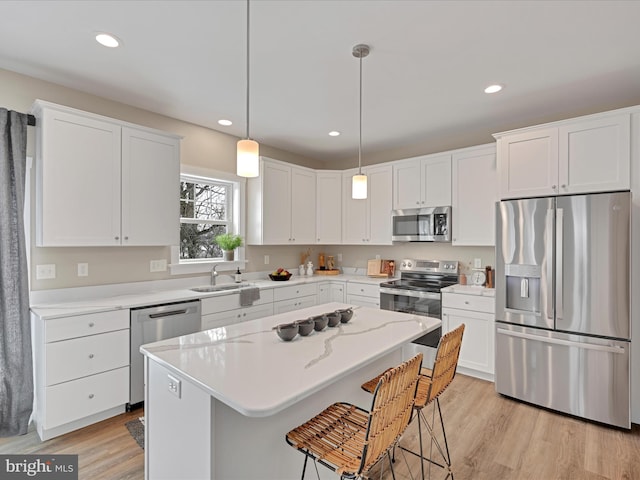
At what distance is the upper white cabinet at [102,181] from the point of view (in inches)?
99.3

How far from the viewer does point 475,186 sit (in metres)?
3.72

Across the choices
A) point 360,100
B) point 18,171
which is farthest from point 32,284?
point 360,100

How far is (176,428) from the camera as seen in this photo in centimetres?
146

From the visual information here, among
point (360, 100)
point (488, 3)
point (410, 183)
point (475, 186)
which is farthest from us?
point (410, 183)

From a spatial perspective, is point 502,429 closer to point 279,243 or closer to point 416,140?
point 279,243

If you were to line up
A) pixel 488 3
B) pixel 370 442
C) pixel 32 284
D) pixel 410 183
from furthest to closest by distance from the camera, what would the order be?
pixel 410 183
pixel 32 284
pixel 488 3
pixel 370 442

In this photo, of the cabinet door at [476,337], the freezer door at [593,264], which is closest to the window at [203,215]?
the cabinet door at [476,337]

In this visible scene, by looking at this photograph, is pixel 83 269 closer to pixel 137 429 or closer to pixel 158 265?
pixel 158 265

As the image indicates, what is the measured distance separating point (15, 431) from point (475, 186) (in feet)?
15.3

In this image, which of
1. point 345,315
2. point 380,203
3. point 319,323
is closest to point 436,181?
point 380,203

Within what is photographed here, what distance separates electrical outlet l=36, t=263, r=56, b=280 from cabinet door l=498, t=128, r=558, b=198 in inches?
160

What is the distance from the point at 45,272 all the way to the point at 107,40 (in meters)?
1.87

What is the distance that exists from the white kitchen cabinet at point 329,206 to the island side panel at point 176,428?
11.2 ft

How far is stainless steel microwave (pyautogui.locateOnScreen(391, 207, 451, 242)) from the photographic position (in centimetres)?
393
